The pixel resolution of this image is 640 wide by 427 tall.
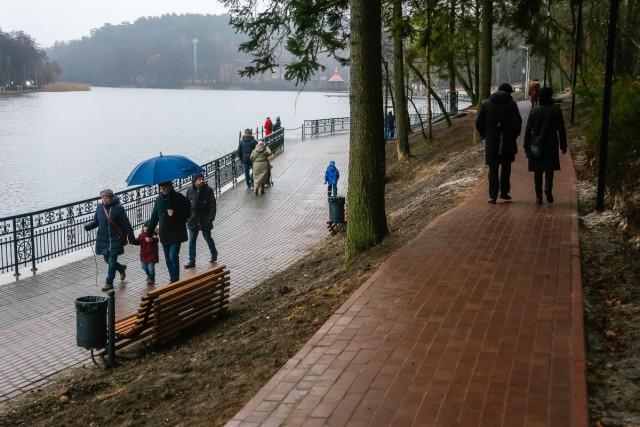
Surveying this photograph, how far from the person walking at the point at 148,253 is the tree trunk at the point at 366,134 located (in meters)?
3.17

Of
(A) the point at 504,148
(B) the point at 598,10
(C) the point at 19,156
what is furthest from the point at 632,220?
(C) the point at 19,156

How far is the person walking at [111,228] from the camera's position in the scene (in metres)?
11.8

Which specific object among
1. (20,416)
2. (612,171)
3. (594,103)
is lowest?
(20,416)

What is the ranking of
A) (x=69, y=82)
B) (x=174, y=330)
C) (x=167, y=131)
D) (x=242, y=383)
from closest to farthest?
(x=242, y=383) → (x=174, y=330) → (x=167, y=131) → (x=69, y=82)

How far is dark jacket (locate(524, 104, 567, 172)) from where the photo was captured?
10.5 meters

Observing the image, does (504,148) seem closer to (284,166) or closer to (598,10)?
(598,10)

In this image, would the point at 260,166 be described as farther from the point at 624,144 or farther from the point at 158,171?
the point at 624,144

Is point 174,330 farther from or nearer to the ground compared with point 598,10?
nearer to the ground

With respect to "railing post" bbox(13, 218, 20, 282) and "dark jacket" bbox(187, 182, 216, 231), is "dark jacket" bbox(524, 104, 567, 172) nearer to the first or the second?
"dark jacket" bbox(187, 182, 216, 231)

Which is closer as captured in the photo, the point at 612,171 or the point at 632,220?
the point at 632,220

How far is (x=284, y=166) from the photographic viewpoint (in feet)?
96.1

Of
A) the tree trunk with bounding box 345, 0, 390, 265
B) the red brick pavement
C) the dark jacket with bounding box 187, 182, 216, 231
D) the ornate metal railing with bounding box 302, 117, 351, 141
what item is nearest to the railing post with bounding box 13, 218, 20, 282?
the dark jacket with bounding box 187, 182, 216, 231

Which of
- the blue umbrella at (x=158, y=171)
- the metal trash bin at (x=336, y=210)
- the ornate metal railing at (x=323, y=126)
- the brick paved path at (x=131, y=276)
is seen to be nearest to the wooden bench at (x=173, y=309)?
the brick paved path at (x=131, y=276)

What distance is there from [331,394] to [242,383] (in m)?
1.10
